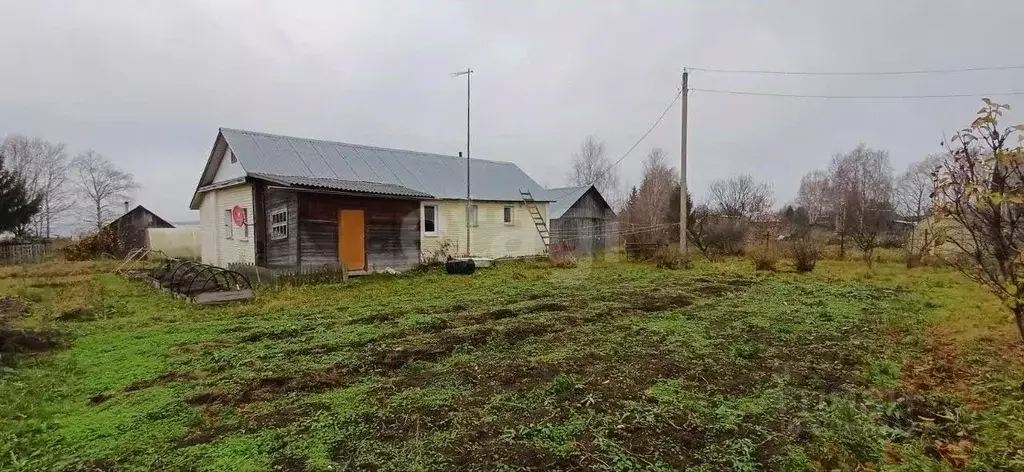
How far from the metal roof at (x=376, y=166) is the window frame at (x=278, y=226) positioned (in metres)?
1.37

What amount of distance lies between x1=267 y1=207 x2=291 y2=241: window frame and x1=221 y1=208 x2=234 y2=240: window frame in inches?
112

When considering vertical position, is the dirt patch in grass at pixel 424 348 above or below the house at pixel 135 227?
below

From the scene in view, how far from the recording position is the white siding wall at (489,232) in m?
18.6

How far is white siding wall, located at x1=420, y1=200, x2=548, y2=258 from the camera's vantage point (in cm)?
1858

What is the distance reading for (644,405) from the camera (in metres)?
4.04

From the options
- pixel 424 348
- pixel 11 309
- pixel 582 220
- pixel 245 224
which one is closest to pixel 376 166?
pixel 245 224

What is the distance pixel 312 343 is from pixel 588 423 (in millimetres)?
4207

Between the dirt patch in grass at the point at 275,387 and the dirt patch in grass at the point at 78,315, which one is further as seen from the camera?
the dirt patch in grass at the point at 78,315

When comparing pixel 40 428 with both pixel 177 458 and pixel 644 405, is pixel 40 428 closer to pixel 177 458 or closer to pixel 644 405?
pixel 177 458

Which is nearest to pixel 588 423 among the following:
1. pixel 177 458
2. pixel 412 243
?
pixel 177 458

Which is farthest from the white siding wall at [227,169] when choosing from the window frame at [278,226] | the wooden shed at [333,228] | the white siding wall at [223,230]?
the window frame at [278,226]

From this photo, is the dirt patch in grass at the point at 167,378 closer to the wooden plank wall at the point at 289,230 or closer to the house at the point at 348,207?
the house at the point at 348,207

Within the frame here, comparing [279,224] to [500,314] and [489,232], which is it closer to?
[489,232]

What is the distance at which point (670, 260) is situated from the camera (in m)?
17.0
